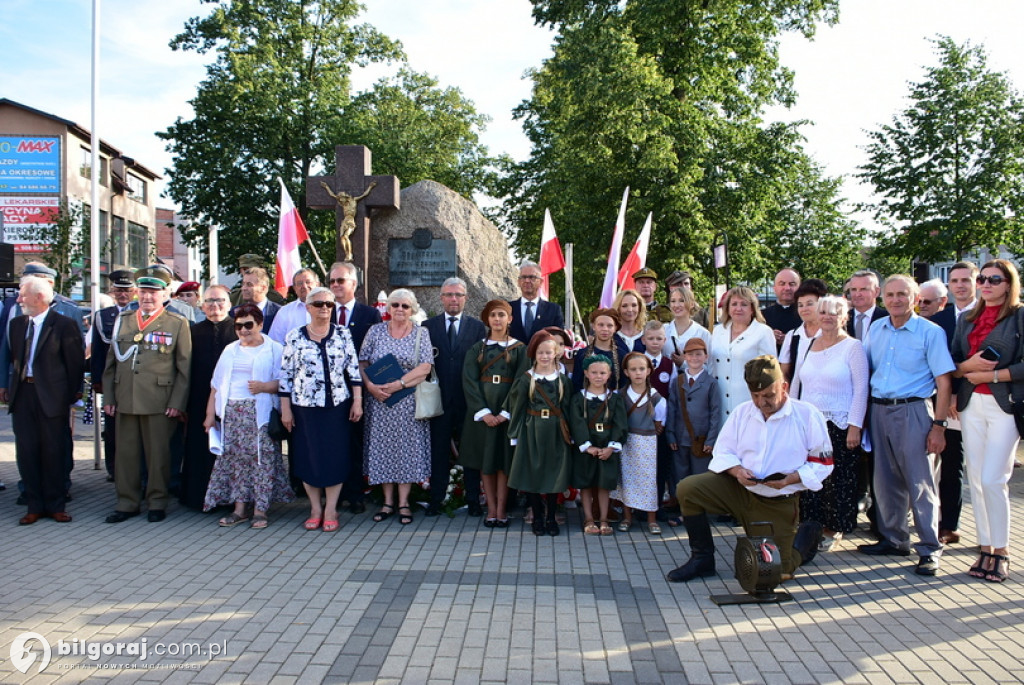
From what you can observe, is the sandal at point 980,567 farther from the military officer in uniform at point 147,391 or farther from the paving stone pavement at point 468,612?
the military officer in uniform at point 147,391

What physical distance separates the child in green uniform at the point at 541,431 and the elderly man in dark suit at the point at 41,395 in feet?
12.9

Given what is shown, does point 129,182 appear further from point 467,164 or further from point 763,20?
point 763,20

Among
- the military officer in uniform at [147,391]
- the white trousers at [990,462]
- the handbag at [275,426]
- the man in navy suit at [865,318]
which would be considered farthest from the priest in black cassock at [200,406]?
the white trousers at [990,462]

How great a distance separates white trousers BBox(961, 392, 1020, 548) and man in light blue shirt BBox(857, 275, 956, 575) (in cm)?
20

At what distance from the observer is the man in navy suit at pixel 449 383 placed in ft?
21.9

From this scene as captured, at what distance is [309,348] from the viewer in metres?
6.19

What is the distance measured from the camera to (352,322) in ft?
23.3

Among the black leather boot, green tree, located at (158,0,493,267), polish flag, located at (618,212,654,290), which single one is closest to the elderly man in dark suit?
the black leather boot

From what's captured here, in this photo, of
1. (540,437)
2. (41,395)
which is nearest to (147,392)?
(41,395)

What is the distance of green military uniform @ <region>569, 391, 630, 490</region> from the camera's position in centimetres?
605

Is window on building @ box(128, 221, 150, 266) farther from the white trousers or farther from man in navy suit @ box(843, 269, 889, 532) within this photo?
the white trousers

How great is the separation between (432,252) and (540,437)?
459cm

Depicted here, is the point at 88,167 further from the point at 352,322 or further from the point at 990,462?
the point at 990,462

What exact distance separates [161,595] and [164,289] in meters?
3.10
